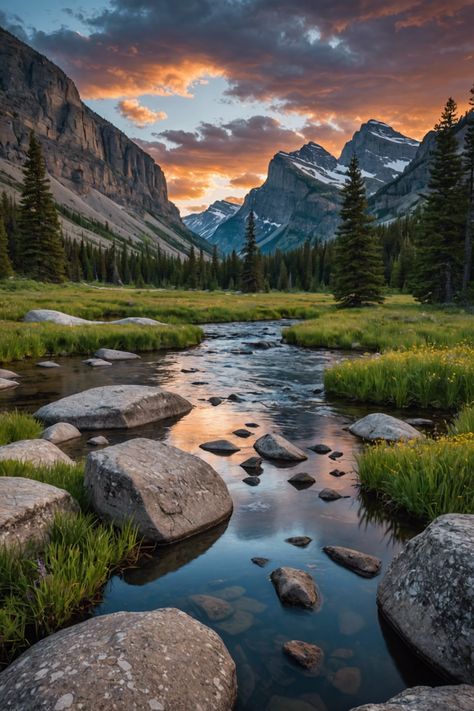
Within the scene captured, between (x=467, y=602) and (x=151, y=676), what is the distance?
245 centimetres

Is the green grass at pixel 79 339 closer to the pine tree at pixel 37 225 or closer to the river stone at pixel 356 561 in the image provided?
the river stone at pixel 356 561

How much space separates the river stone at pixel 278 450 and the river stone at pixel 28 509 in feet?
13.5

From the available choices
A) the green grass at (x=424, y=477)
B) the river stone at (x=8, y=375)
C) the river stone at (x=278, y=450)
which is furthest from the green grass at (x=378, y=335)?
the river stone at (x=8, y=375)

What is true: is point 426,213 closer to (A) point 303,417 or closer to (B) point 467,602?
(A) point 303,417

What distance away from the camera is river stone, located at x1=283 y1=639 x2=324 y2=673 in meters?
3.79

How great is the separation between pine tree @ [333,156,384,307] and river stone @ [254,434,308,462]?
36218mm

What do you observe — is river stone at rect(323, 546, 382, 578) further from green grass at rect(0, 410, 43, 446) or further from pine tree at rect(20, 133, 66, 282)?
pine tree at rect(20, 133, 66, 282)

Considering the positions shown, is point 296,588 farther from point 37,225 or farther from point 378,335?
point 37,225

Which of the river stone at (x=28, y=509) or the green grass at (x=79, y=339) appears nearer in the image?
the river stone at (x=28, y=509)

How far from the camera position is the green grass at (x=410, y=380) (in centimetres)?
1213

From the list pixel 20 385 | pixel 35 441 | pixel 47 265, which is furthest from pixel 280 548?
pixel 47 265

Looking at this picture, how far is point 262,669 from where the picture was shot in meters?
3.75

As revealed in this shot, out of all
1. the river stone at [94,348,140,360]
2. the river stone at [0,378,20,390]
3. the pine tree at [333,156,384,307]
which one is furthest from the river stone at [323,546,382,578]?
the pine tree at [333,156,384,307]

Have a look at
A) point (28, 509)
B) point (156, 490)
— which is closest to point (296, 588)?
point (156, 490)
